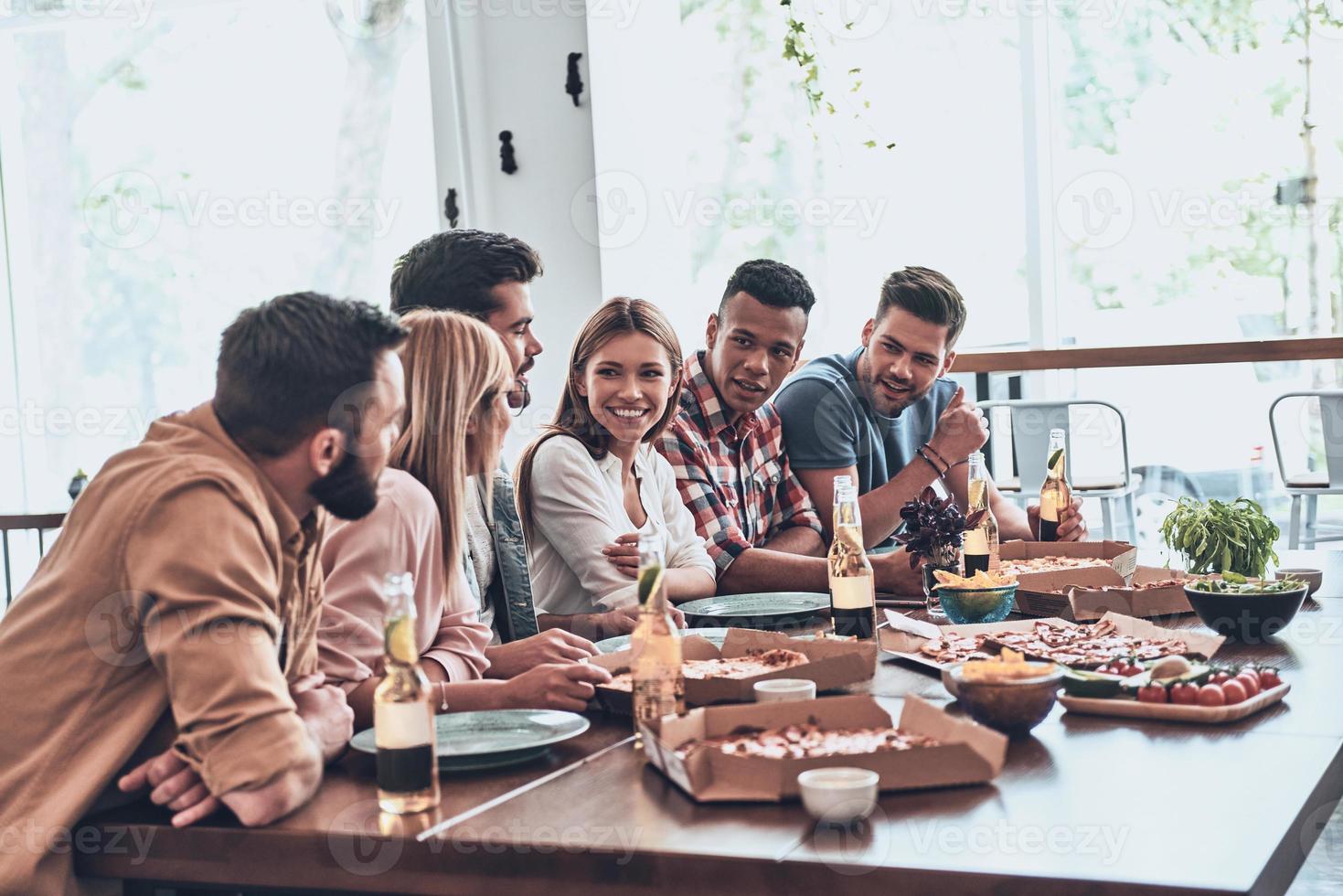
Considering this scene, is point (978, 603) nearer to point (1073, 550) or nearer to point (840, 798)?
point (1073, 550)

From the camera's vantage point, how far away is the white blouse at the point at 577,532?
85.7 inches

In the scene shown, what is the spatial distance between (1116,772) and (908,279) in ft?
5.97

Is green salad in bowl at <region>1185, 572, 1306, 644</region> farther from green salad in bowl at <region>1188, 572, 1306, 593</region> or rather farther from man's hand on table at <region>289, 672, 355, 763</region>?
man's hand on table at <region>289, 672, 355, 763</region>

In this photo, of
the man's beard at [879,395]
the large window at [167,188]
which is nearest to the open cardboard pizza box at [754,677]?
the man's beard at [879,395]

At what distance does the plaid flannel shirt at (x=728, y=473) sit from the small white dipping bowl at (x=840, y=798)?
1426mm

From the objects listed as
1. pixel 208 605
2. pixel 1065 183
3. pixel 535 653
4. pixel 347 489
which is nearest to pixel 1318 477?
pixel 1065 183

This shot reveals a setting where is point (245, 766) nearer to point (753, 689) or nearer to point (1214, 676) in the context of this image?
point (753, 689)

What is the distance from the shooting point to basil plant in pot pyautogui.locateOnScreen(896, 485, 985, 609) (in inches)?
82.0

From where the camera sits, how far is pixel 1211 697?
1.36 metres

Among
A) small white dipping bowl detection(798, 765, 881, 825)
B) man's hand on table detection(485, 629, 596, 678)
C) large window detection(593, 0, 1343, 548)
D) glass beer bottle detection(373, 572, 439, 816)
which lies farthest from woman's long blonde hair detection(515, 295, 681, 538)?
large window detection(593, 0, 1343, 548)

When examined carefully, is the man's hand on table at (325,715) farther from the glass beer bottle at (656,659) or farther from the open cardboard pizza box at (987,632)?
the open cardboard pizza box at (987,632)

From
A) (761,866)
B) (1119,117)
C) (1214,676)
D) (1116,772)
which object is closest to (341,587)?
(761,866)

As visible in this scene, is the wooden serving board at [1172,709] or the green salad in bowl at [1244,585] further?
the green salad in bowl at [1244,585]

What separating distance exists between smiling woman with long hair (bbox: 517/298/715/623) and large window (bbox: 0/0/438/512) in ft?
9.88
